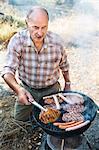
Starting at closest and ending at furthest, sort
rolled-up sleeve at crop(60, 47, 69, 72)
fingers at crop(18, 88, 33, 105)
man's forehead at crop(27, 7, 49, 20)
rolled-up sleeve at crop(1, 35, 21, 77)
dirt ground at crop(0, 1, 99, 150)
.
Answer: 1. fingers at crop(18, 88, 33, 105)
2. man's forehead at crop(27, 7, 49, 20)
3. rolled-up sleeve at crop(1, 35, 21, 77)
4. rolled-up sleeve at crop(60, 47, 69, 72)
5. dirt ground at crop(0, 1, 99, 150)

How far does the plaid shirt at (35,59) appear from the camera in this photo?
3.94 metres

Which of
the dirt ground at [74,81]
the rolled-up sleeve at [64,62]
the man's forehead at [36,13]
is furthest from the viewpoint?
the dirt ground at [74,81]

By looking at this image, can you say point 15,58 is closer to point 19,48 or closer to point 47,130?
Answer: point 19,48

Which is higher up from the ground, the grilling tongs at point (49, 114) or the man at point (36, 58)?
the man at point (36, 58)

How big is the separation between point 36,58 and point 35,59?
20 millimetres

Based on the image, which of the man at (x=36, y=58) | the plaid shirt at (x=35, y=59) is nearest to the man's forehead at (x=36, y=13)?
the man at (x=36, y=58)

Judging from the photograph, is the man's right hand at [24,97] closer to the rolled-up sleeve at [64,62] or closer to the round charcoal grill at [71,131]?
the round charcoal grill at [71,131]

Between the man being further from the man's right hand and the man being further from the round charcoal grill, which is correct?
the round charcoal grill

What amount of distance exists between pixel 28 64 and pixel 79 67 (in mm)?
2712

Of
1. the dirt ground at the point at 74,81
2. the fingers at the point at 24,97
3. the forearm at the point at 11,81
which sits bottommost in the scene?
the dirt ground at the point at 74,81

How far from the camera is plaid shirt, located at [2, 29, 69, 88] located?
12.9 feet

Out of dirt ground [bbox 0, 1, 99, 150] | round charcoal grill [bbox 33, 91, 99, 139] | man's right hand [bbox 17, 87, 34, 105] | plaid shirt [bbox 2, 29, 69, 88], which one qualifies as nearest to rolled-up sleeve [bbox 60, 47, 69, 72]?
plaid shirt [bbox 2, 29, 69, 88]

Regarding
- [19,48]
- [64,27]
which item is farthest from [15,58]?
[64,27]

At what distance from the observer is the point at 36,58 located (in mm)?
4090
